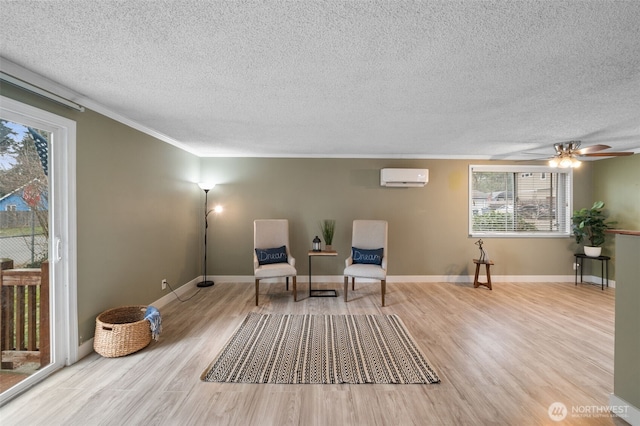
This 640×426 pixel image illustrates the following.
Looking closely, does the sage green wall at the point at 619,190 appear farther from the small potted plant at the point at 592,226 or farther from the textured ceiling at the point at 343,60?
the textured ceiling at the point at 343,60

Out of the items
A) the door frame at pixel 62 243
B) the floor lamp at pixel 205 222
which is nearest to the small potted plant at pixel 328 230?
the floor lamp at pixel 205 222

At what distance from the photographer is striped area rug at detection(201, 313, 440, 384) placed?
208cm

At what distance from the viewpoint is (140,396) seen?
186cm

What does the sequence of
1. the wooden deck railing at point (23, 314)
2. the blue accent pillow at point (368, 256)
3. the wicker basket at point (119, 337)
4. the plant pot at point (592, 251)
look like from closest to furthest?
the wooden deck railing at point (23, 314), the wicker basket at point (119, 337), the blue accent pillow at point (368, 256), the plant pot at point (592, 251)

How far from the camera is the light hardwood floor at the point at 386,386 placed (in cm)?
169

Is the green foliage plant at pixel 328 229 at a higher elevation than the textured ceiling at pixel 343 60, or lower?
lower

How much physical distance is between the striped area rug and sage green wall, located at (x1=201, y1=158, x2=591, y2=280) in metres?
1.74

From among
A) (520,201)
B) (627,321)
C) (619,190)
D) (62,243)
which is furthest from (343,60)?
(619,190)

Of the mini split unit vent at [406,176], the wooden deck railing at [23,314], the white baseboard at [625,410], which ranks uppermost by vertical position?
the mini split unit vent at [406,176]

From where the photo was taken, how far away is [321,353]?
2.41 metres

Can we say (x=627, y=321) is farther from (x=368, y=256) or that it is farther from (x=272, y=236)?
(x=272, y=236)

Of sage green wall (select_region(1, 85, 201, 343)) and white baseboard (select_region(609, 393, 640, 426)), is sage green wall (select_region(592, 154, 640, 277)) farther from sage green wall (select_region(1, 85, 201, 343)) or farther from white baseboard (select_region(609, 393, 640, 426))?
sage green wall (select_region(1, 85, 201, 343))

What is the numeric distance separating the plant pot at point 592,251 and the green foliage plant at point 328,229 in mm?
4332

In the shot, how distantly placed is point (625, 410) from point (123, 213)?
450cm
